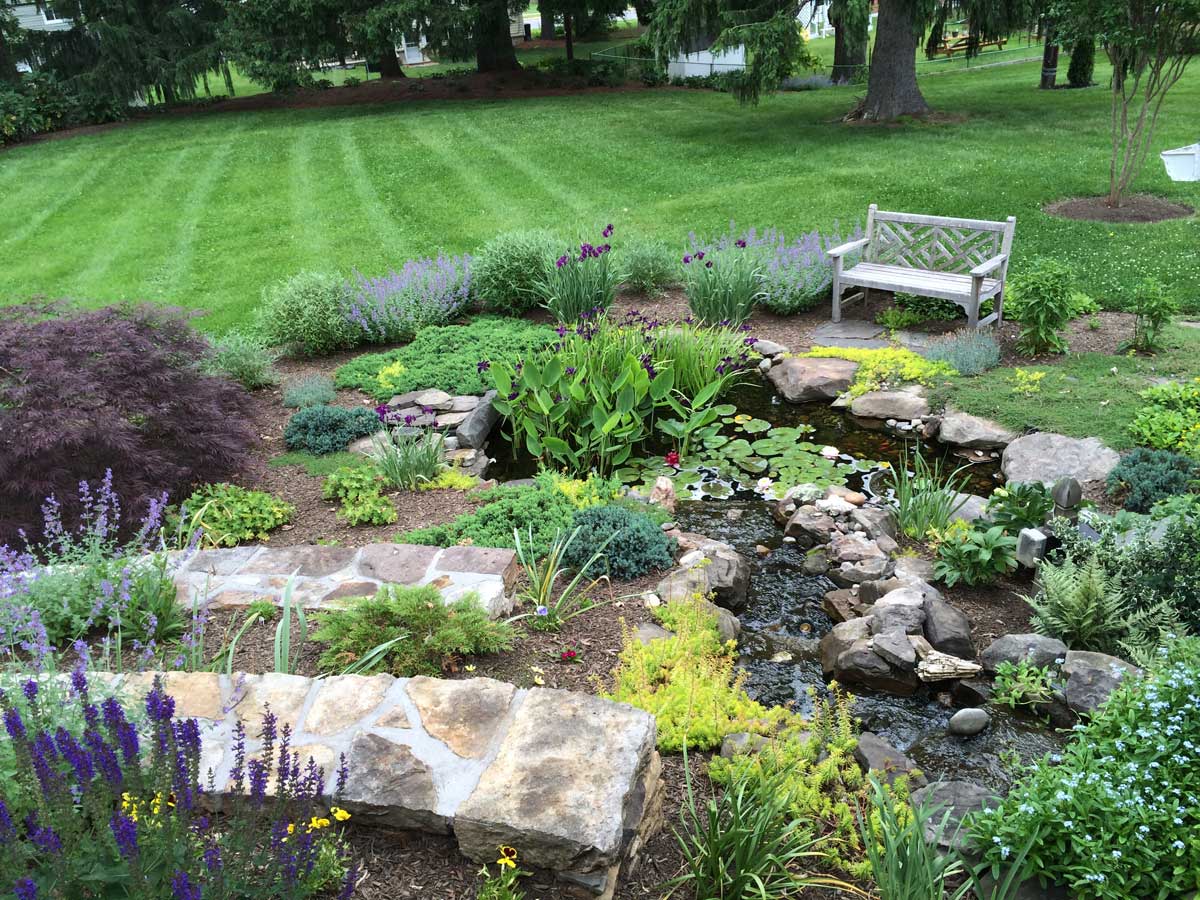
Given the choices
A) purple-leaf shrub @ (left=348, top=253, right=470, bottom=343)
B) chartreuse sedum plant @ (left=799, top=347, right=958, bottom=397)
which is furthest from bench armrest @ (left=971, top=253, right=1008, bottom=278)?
purple-leaf shrub @ (left=348, top=253, right=470, bottom=343)

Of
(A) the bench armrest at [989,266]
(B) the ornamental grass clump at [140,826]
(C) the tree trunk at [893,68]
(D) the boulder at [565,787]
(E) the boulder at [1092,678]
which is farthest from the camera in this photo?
(C) the tree trunk at [893,68]

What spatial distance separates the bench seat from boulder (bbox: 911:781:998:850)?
5178mm

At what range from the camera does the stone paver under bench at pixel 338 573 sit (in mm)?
4109

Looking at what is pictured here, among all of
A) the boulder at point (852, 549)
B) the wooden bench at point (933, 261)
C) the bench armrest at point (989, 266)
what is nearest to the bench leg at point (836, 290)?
the wooden bench at point (933, 261)

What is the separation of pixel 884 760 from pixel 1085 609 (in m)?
1.39

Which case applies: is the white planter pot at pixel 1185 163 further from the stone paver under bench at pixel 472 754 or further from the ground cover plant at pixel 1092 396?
the stone paver under bench at pixel 472 754

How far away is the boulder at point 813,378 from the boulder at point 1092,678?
3.45 meters

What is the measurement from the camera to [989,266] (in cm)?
744

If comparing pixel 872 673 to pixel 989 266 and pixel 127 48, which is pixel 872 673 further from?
pixel 127 48

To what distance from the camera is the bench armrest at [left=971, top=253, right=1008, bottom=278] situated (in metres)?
7.38

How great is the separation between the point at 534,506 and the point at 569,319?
10.5 feet

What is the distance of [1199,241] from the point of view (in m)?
9.55

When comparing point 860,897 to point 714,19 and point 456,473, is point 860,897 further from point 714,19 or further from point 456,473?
point 714,19

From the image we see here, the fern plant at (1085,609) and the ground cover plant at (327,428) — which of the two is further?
the ground cover plant at (327,428)
